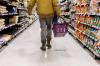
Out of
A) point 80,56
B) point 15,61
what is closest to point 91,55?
point 80,56

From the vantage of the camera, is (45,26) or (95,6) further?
(45,26)

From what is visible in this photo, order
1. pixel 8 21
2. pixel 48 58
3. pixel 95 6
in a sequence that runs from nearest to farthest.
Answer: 1. pixel 48 58
2. pixel 95 6
3. pixel 8 21

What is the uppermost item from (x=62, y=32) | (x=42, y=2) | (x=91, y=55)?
(x=42, y=2)

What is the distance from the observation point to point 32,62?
456cm

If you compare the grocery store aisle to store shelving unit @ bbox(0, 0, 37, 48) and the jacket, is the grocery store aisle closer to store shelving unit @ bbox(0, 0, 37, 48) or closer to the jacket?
store shelving unit @ bbox(0, 0, 37, 48)

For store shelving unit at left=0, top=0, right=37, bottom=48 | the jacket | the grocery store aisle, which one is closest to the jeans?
the jacket

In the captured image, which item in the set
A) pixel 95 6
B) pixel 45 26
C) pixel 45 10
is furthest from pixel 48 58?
pixel 95 6

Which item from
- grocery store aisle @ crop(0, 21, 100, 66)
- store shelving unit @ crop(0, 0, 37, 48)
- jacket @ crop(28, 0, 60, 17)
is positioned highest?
jacket @ crop(28, 0, 60, 17)

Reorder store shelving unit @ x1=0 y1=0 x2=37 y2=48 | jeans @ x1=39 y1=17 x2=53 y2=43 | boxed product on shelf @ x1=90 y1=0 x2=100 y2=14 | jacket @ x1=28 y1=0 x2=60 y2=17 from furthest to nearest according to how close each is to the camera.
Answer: store shelving unit @ x1=0 y1=0 x2=37 y2=48 → jeans @ x1=39 y1=17 x2=53 y2=43 → jacket @ x1=28 y1=0 x2=60 y2=17 → boxed product on shelf @ x1=90 y1=0 x2=100 y2=14

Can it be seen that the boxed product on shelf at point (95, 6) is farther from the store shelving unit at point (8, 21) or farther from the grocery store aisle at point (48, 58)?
the store shelving unit at point (8, 21)

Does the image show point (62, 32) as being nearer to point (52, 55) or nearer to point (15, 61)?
point (52, 55)

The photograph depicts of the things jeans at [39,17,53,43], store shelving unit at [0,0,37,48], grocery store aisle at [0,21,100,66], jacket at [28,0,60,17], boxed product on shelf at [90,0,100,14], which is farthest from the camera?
store shelving unit at [0,0,37,48]

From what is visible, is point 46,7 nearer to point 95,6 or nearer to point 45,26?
point 45,26

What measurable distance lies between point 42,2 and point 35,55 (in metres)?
1.51
